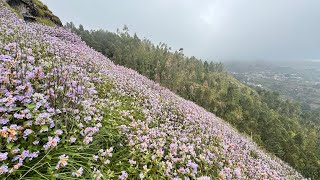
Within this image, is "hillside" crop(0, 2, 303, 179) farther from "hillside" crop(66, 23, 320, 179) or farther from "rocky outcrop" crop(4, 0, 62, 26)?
"hillside" crop(66, 23, 320, 179)

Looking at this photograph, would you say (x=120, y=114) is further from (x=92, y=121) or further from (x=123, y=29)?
(x=123, y=29)

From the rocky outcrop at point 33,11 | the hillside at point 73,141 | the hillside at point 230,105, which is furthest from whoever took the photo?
the hillside at point 230,105

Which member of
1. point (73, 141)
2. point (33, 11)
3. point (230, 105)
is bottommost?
point (230, 105)

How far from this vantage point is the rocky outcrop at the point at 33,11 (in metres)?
22.2

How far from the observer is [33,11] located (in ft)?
79.6

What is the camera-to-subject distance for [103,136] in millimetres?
4973

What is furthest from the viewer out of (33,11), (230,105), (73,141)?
(230,105)

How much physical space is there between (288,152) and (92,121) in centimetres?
7275

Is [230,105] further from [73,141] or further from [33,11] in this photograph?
[73,141]

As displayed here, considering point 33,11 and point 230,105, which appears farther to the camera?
point 230,105

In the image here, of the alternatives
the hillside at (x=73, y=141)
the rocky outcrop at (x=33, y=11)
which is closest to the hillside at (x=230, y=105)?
the rocky outcrop at (x=33, y=11)

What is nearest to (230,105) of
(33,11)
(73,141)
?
(33,11)

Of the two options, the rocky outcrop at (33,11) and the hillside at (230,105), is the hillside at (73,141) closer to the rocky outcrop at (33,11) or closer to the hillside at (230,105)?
the rocky outcrop at (33,11)

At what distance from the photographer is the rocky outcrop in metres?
22.2
